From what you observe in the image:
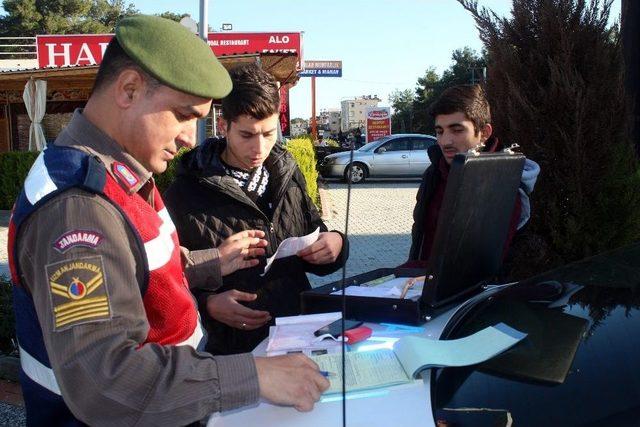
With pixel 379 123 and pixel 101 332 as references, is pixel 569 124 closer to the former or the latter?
pixel 101 332

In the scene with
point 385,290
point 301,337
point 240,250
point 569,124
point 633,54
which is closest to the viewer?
point 301,337

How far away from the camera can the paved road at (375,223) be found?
850cm

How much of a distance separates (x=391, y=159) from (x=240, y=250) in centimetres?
1666

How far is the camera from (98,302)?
3.93ft

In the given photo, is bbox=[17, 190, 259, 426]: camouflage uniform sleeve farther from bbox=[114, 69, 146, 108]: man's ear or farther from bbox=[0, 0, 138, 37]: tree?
bbox=[0, 0, 138, 37]: tree

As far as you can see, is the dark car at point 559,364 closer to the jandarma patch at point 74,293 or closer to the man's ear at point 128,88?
the jandarma patch at point 74,293

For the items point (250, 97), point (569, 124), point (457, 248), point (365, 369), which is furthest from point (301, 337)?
point (569, 124)

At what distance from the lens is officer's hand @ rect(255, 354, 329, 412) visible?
4.37 ft

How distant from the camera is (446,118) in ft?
10.4

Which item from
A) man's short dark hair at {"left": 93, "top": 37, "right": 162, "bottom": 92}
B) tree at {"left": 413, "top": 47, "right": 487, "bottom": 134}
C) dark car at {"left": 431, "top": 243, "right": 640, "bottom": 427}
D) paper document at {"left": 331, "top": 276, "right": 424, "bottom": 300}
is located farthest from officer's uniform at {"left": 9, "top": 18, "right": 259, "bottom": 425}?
tree at {"left": 413, "top": 47, "right": 487, "bottom": 134}

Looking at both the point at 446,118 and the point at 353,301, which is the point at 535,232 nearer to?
the point at 446,118

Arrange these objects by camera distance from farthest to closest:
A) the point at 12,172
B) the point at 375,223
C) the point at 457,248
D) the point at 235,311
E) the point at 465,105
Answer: the point at 12,172 → the point at 375,223 → the point at 465,105 → the point at 235,311 → the point at 457,248

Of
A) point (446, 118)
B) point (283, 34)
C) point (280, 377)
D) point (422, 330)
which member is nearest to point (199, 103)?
point (280, 377)

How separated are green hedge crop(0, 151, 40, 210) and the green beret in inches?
450
